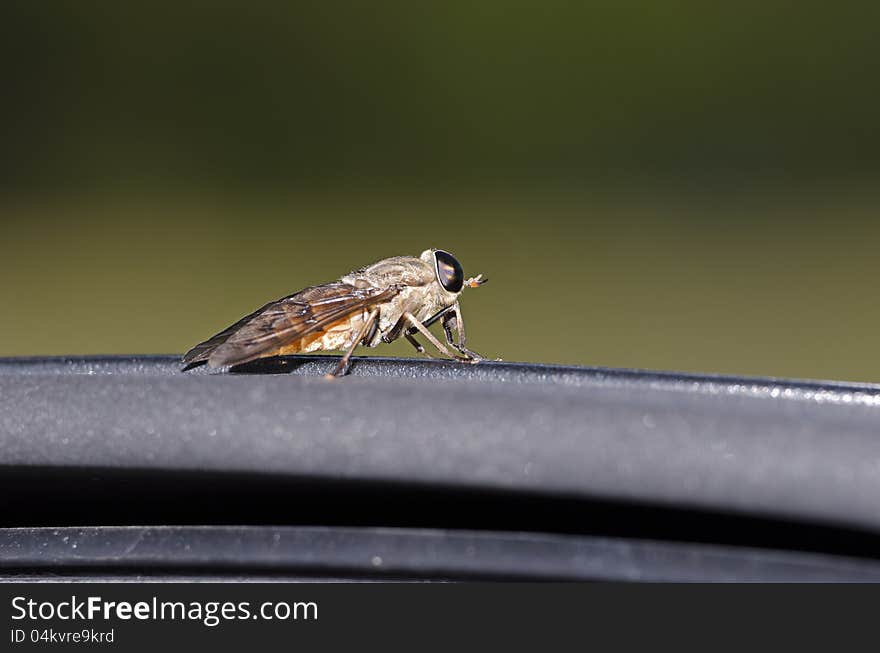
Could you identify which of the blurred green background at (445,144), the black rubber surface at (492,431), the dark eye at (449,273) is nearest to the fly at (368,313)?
the dark eye at (449,273)

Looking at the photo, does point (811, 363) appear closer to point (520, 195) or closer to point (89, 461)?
point (520, 195)

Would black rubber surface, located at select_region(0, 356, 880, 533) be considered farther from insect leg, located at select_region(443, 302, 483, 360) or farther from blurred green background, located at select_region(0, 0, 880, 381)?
blurred green background, located at select_region(0, 0, 880, 381)

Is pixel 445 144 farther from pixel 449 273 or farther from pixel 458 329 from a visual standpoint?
pixel 458 329

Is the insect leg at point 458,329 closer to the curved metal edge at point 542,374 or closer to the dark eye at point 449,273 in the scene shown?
the dark eye at point 449,273

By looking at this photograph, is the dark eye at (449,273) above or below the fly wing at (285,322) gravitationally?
above

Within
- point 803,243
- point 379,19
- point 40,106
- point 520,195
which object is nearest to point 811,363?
point 803,243
